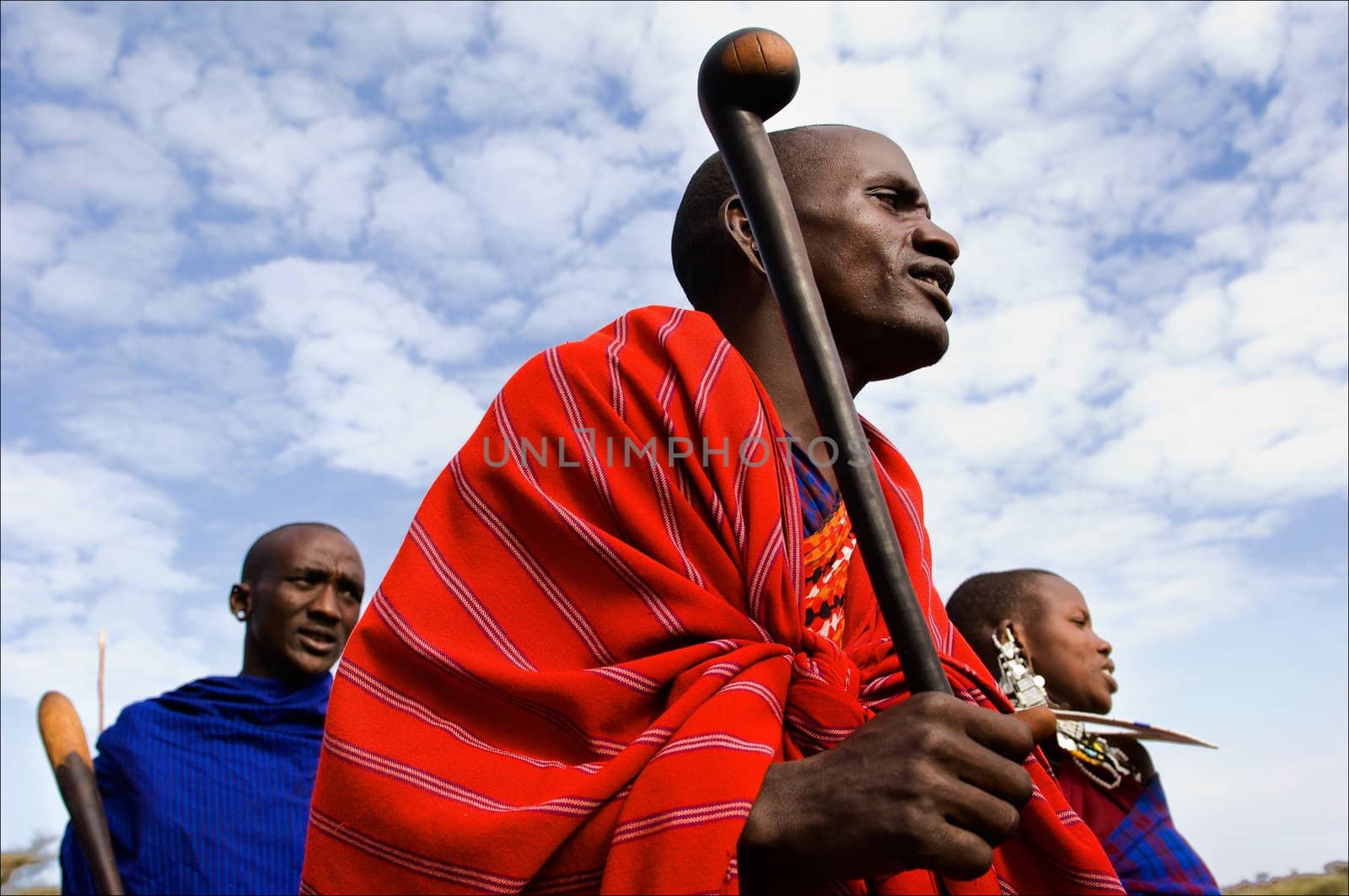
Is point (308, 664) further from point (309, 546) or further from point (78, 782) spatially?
point (78, 782)

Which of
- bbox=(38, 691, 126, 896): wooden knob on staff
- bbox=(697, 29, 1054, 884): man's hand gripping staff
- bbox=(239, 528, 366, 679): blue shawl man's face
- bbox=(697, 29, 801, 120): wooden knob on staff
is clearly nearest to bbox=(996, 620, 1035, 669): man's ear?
bbox=(239, 528, 366, 679): blue shawl man's face

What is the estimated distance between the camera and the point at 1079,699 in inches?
207

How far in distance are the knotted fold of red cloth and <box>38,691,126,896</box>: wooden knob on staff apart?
3426 millimetres

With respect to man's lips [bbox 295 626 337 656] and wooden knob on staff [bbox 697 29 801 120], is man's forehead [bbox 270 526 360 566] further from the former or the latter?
wooden knob on staff [bbox 697 29 801 120]

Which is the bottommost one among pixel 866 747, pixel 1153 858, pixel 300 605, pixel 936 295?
pixel 866 747

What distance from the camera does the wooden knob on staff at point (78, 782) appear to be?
4.74 metres

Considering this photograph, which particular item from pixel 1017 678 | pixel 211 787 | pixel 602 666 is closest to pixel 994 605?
pixel 1017 678

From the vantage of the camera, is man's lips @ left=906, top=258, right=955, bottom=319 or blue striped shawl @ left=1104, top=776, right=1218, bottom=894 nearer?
man's lips @ left=906, top=258, right=955, bottom=319

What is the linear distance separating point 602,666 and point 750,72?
877mm

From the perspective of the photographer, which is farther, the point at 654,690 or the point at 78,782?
the point at 78,782

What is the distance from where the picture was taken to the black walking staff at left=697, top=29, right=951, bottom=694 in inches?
64.9

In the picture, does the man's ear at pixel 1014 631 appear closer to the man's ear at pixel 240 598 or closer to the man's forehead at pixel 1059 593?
the man's forehead at pixel 1059 593

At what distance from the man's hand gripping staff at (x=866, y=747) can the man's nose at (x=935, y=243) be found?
0.99 metres

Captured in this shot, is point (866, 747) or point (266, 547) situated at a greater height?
point (266, 547)
